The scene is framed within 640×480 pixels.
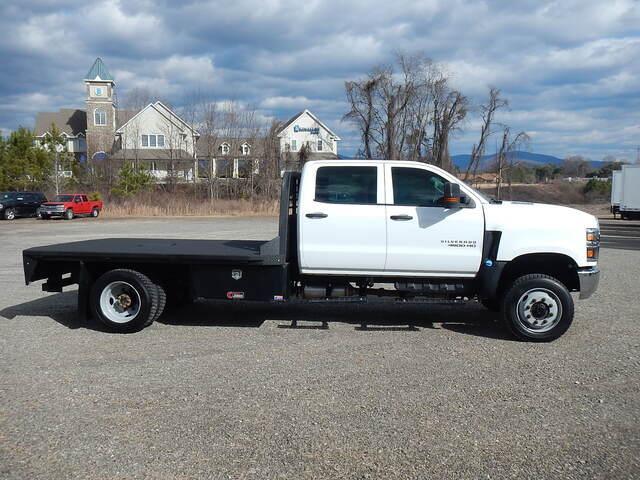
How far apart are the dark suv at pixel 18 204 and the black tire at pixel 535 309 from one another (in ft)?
121

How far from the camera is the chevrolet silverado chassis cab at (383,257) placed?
720 cm

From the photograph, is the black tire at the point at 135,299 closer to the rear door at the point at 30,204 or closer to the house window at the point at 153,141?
the rear door at the point at 30,204

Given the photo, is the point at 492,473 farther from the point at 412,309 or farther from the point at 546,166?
the point at 546,166

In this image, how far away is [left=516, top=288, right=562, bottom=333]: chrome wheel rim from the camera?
7.18m

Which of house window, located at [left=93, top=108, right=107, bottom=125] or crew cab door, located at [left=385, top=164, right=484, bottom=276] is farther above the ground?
house window, located at [left=93, top=108, right=107, bottom=125]

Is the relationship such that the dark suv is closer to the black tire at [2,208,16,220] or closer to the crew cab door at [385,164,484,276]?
the black tire at [2,208,16,220]

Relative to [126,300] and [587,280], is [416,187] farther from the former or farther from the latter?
[126,300]

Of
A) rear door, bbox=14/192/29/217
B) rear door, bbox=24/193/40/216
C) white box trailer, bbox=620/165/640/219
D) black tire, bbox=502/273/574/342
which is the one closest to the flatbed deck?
black tire, bbox=502/273/574/342

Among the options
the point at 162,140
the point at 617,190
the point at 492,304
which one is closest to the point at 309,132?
the point at 162,140

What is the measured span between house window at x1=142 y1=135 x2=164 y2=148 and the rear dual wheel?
59.3m

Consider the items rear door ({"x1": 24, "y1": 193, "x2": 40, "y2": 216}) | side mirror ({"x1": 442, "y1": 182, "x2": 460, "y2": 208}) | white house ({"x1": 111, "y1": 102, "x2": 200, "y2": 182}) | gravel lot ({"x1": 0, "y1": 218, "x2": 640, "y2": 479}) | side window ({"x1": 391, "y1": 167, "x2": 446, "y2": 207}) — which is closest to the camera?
gravel lot ({"x1": 0, "y1": 218, "x2": 640, "y2": 479})

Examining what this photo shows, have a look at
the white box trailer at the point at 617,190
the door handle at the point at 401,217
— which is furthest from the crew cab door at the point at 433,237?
the white box trailer at the point at 617,190

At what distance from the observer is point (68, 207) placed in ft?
123

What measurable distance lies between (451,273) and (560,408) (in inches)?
103
